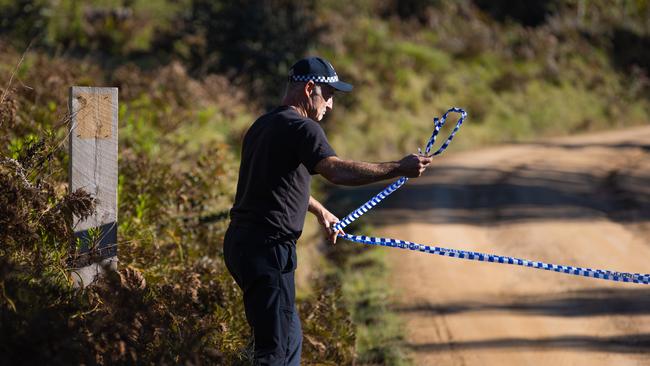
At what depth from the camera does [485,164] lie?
58.0 feet

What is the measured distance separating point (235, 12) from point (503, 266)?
31.5ft

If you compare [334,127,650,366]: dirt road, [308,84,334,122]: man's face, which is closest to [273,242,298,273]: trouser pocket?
[308,84,334,122]: man's face

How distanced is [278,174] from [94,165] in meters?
1.32

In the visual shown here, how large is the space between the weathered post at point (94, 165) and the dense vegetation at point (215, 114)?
0.13 meters

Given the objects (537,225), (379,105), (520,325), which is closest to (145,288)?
(520,325)

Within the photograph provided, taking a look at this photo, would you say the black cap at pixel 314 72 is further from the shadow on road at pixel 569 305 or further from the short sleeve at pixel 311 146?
the shadow on road at pixel 569 305

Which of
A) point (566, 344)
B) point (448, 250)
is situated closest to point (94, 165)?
point (448, 250)

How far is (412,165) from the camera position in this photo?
475 cm

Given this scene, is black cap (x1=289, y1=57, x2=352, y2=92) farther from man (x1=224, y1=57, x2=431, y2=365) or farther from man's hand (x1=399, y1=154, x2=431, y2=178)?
man's hand (x1=399, y1=154, x2=431, y2=178)

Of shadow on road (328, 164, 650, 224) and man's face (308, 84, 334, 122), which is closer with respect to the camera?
man's face (308, 84, 334, 122)

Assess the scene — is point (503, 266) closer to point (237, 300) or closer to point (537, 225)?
point (537, 225)

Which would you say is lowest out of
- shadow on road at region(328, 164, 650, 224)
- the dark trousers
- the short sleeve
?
the dark trousers

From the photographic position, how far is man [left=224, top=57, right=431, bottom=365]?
4754mm

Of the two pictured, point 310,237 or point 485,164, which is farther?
point 485,164
